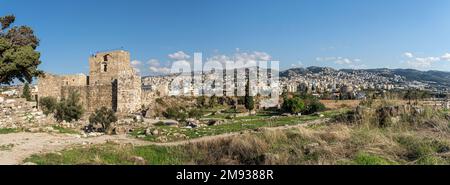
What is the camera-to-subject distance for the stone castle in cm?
3012

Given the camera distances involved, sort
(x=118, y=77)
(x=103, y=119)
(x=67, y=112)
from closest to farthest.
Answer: (x=103, y=119)
(x=67, y=112)
(x=118, y=77)

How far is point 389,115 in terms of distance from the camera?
12.0 m

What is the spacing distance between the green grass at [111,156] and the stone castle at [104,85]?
804 inches

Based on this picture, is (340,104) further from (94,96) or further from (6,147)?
(6,147)

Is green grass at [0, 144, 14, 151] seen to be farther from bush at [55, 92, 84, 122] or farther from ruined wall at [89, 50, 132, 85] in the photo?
ruined wall at [89, 50, 132, 85]

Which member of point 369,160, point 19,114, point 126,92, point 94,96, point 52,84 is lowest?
point 369,160

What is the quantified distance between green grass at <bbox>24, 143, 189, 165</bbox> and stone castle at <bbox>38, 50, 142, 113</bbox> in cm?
2042

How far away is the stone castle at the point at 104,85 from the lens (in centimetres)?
3012

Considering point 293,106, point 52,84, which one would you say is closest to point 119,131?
point 293,106

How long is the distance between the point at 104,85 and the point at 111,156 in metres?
24.0

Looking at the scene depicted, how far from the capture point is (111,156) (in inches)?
347
